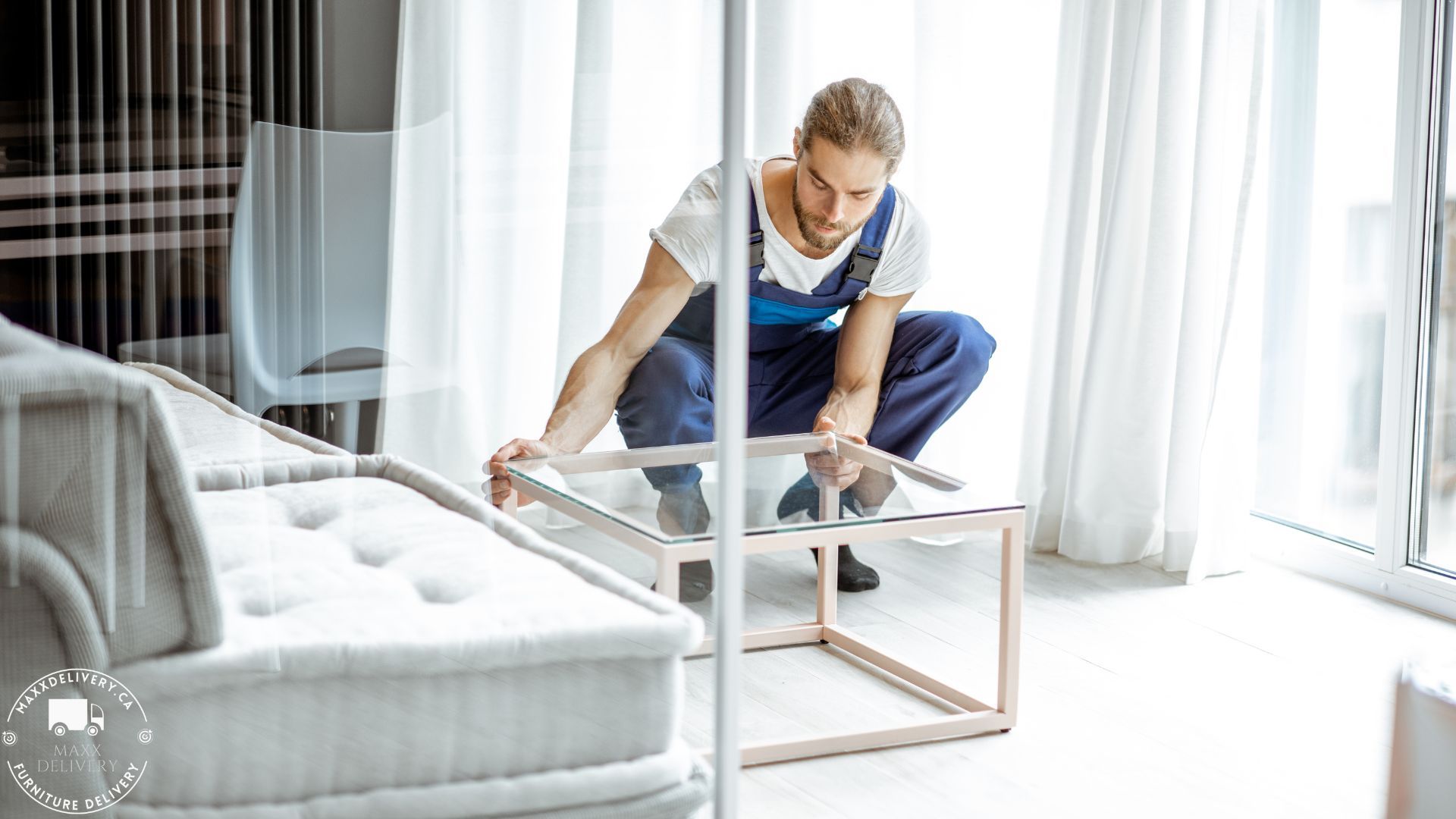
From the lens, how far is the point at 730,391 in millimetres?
1185

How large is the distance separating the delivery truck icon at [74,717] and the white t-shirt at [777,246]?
1.86ft

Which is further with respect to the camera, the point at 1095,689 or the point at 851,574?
the point at 851,574

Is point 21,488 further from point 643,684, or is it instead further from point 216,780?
point 643,684

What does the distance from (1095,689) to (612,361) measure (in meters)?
1.07

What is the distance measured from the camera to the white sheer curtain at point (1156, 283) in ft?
8.02

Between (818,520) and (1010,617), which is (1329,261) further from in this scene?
(818,520)

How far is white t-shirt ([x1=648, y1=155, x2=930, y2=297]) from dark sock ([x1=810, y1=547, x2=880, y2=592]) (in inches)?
17.1

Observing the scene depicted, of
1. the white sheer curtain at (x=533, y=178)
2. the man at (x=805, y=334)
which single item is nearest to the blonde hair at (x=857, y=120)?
the man at (x=805, y=334)

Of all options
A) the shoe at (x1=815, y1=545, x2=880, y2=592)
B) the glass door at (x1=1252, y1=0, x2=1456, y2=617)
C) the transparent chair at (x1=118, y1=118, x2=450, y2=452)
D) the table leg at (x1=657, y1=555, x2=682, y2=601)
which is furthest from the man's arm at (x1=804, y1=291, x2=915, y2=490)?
the glass door at (x1=1252, y1=0, x2=1456, y2=617)

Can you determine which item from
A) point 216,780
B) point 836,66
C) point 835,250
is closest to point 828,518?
point 835,250

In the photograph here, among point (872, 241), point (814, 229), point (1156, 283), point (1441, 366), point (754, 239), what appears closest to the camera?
point (754, 239)

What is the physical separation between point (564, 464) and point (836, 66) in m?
0.93

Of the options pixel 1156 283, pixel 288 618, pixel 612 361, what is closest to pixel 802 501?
pixel 612 361

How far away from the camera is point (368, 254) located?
1.00 m
